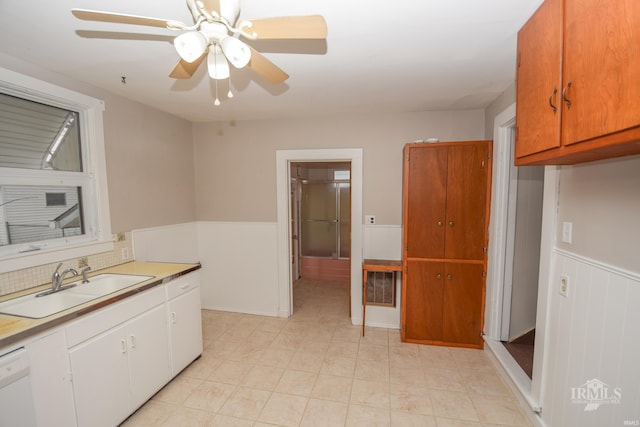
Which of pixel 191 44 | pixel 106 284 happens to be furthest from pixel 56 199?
pixel 191 44

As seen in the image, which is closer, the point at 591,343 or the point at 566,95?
the point at 566,95

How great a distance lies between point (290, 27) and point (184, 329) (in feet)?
7.42

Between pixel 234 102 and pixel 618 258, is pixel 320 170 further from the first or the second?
pixel 618 258

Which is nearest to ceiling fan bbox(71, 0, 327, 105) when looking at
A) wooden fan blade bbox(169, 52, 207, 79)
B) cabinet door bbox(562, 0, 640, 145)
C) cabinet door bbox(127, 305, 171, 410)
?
wooden fan blade bbox(169, 52, 207, 79)

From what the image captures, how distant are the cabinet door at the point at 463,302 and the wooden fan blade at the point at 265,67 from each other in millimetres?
2191

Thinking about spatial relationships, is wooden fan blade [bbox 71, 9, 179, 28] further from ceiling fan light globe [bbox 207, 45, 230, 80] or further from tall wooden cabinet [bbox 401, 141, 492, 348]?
tall wooden cabinet [bbox 401, 141, 492, 348]

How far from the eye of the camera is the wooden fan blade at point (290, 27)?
0.98 metres

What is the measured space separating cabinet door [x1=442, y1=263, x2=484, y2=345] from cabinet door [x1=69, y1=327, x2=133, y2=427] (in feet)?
8.51

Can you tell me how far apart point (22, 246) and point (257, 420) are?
1.96m

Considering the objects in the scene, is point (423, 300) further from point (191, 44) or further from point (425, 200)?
point (191, 44)

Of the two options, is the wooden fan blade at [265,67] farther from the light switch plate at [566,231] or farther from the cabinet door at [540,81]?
the light switch plate at [566,231]

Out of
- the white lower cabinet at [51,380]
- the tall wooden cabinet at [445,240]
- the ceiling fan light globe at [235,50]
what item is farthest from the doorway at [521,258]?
the white lower cabinet at [51,380]

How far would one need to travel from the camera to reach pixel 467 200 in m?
2.43

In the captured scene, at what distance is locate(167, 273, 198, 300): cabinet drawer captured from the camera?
6.66ft
